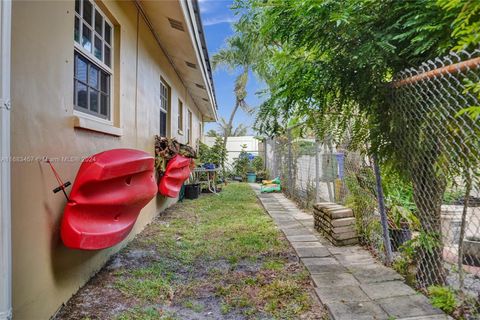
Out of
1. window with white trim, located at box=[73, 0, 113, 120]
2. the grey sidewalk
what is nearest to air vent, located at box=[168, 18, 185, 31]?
window with white trim, located at box=[73, 0, 113, 120]

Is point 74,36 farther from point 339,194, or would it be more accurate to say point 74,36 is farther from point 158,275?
point 339,194

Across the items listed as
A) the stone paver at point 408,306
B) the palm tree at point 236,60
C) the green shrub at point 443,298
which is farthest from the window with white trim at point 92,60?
the palm tree at point 236,60

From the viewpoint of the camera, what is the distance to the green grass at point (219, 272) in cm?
228

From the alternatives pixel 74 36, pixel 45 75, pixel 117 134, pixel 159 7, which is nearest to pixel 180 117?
pixel 159 7

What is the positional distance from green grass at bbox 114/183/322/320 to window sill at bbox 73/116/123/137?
1.39m

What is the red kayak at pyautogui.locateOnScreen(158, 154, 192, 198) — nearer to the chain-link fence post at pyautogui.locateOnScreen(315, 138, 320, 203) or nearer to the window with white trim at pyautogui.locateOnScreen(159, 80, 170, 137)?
the window with white trim at pyautogui.locateOnScreen(159, 80, 170, 137)

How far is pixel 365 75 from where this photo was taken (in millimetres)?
2396

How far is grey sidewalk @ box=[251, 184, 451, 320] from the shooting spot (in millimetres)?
2043

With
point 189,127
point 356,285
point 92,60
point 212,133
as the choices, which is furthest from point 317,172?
point 212,133

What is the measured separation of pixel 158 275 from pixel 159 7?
3.42 metres

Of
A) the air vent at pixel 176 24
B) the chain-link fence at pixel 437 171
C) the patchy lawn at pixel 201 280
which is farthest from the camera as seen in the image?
the air vent at pixel 176 24

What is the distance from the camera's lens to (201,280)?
275 centimetres

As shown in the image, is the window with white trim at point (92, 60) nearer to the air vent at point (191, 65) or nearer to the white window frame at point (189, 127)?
the air vent at point (191, 65)

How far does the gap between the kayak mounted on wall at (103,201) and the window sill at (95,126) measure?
0.34 m
